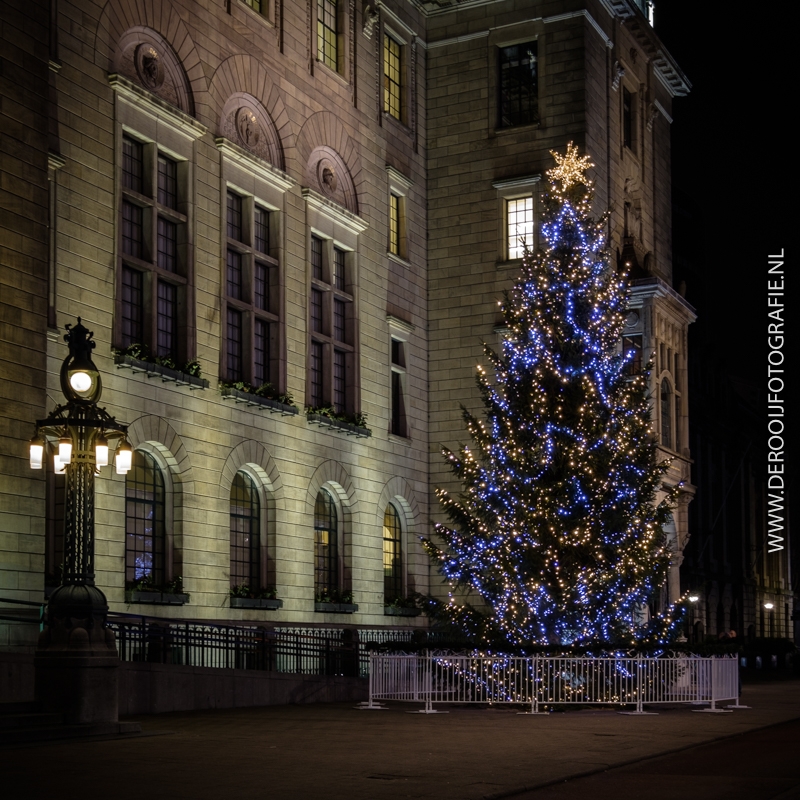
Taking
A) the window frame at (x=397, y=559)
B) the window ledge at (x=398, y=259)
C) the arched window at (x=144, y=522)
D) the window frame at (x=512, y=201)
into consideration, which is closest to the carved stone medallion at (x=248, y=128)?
the window ledge at (x=398, y=259)

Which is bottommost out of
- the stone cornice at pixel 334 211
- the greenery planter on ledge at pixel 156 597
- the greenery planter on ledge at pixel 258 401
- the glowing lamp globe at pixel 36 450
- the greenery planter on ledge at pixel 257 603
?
the greenery planter on ledge at pixel 257 603

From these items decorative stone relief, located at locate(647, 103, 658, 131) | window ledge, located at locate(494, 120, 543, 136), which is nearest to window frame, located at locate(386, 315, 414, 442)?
window ledge, located at locate(494, 120, 543, 136)

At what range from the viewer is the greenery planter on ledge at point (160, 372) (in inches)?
1130

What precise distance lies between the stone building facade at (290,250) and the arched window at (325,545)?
99mm

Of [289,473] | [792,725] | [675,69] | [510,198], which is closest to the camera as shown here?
[792,725]

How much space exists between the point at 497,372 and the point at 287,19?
42.1ft

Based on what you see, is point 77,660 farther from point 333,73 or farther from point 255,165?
point 333,73

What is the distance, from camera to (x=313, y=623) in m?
35.5

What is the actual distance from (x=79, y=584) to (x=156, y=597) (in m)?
9.41

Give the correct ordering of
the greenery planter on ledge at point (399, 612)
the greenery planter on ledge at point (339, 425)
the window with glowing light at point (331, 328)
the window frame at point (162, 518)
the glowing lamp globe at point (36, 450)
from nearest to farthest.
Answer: the glowing lamp globe at point (36, 450) → the window frame at point (162, 518) → the greenery planter on ledge at point (339, 425) → the window with glowing light at point (331, 328) → the greenery planter on ledge at point (399, 612)

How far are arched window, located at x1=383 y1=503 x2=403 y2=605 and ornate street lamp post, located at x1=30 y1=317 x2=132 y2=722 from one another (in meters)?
21.1

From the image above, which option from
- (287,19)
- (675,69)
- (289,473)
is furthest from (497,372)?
(675,69)

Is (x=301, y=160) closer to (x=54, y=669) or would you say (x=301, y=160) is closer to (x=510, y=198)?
(x=510, y=198)

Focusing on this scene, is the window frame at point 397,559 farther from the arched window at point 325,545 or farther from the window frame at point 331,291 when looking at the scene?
the window frame at point 331,291
